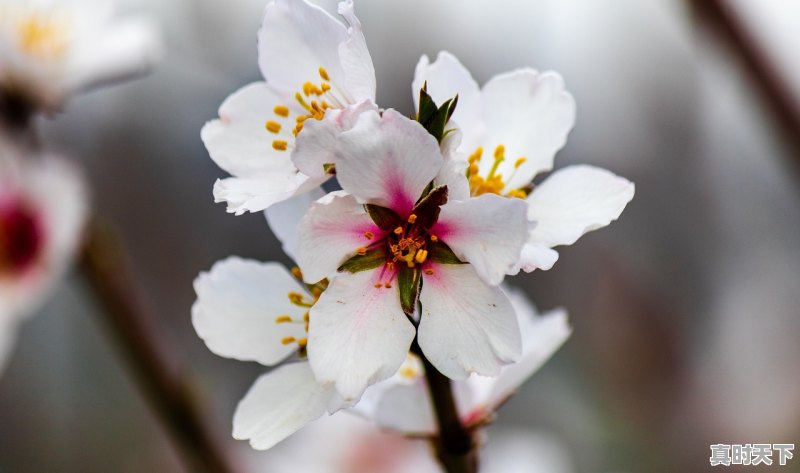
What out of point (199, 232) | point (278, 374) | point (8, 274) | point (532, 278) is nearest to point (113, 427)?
point (199, 232)

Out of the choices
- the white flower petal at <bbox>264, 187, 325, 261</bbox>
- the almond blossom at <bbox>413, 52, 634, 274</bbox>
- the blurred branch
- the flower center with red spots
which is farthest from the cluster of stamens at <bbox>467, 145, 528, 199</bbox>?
the flower center with red spots

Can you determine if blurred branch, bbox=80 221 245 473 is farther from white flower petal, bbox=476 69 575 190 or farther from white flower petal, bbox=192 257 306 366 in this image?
white flower petal, bbox=476 69 575 190

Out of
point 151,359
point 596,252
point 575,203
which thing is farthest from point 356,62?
point 596,252

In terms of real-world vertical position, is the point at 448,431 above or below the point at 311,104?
below

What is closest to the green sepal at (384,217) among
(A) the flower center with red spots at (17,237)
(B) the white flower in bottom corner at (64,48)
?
(B) the white flower in bottom corner at (64,48)

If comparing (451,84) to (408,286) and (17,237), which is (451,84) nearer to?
(408,286)

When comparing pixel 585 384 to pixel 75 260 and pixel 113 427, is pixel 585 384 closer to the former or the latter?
pixel 75 260

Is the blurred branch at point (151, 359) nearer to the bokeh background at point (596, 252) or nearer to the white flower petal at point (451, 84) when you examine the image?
the bokeh background at point (596, 252)
